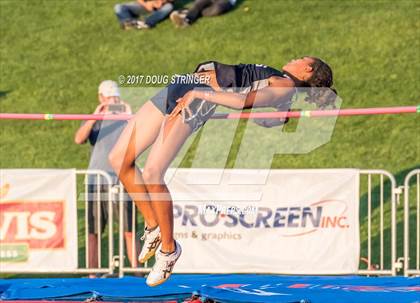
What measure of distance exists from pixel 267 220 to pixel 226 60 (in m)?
4.47

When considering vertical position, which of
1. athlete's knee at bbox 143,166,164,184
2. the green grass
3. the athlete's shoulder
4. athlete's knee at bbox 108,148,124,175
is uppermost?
the green grass

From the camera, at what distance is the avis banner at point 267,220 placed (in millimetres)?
10281

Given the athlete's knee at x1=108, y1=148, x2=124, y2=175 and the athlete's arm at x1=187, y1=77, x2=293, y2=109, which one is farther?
the athlete's knee at x1=108, y1=148, x2=124, y2=175

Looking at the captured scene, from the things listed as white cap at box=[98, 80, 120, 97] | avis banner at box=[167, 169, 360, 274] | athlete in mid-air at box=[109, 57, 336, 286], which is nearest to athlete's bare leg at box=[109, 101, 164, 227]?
athlete in mid-air at box=[109, 57, 336, 286]

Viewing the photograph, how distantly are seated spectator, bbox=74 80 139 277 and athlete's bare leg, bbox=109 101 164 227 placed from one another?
2480 millimetres

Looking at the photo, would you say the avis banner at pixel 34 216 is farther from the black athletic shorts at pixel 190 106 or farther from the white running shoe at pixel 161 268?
the black athletic shorts at pixel 190 106

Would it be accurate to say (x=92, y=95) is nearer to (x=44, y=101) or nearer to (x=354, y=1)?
(x=44, y=101)

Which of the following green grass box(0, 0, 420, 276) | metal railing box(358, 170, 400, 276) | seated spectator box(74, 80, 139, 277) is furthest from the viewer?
green grass box(0, 0, 420, 276)

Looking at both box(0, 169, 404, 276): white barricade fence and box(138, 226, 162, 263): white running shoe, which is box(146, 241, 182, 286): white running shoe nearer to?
box(138, 226, 162, 263): white running shoe

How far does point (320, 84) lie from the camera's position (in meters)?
8.04

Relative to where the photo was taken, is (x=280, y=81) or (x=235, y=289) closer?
(x=280, y=81)

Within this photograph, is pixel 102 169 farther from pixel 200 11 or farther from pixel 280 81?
pixel 200 11

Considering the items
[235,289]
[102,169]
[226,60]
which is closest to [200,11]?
[226,60]

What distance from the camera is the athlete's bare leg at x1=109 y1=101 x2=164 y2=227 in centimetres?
783
